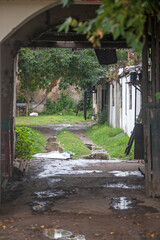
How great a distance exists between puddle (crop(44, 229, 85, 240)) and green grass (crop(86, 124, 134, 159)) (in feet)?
26.5

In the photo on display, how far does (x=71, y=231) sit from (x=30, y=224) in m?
0.66

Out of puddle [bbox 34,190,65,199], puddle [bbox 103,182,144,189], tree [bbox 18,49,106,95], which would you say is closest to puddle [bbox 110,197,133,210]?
puddle [bbox 103,182,144,189]

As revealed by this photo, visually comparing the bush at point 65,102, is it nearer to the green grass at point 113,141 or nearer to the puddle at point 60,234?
the green grass at point 113,141

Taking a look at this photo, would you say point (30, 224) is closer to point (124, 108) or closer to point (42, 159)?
point (42, 159)

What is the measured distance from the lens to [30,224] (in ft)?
18.7

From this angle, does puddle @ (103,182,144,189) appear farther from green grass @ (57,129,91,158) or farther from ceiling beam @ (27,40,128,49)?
green grass @ (57,129,91,158)

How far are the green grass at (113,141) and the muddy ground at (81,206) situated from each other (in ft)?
12.2

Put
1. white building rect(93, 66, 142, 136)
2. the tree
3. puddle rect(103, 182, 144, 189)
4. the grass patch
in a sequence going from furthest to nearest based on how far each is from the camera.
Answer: the grass patch < the tree < white building rect(93, 66, 142, 136) < puddle rect(103, 182, 144, 189)

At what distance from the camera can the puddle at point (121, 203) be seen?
6695mm

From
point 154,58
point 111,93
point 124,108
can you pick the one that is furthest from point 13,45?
point 111,93

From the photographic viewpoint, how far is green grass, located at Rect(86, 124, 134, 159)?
1421cm

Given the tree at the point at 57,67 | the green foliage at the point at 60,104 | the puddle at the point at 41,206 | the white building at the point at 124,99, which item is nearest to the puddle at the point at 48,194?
the puddle at the point at 41,206

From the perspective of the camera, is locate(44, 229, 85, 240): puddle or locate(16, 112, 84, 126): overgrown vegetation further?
locate(16, 112, 84, 126): overgrown vegetation

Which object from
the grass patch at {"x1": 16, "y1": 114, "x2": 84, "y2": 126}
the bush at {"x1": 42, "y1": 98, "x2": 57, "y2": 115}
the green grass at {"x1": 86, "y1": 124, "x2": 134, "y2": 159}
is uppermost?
the bush at {"x1": 42, "y1": 98, "x2": 57, "y2": 115}
